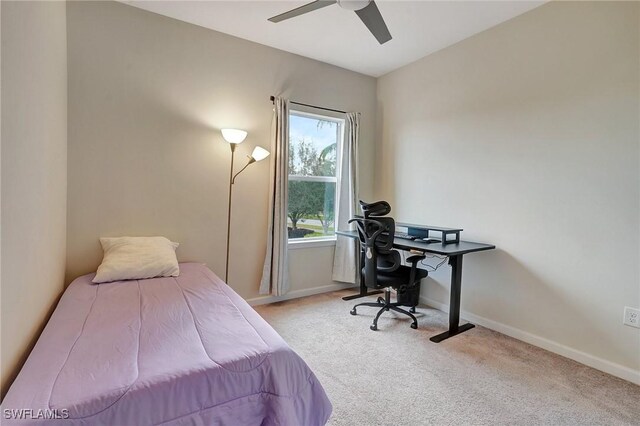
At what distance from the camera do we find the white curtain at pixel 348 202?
383 centimetres

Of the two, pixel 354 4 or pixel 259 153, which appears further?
pixel 259 153

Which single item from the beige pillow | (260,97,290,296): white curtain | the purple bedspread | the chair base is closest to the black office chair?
the chair base

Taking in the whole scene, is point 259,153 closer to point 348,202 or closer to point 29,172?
point 348,202

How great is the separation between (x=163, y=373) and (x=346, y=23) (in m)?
2.93

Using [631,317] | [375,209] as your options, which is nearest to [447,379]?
[631,317]

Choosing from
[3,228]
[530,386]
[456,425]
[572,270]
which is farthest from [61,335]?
[572,270]

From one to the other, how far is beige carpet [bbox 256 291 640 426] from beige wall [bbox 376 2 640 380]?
332 mm

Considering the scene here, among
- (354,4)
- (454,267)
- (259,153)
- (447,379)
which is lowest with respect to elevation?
(447,379)

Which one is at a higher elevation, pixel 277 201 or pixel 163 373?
pixel 277 201

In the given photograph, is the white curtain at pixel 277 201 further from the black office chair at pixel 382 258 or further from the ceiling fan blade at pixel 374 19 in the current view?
the ceiling fan blade at pixel 374 19

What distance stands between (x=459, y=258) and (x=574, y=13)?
202 cm

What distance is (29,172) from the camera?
4.71 ft

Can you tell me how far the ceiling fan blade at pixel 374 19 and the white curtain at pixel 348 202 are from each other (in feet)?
4.79

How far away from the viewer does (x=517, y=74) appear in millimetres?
2703
